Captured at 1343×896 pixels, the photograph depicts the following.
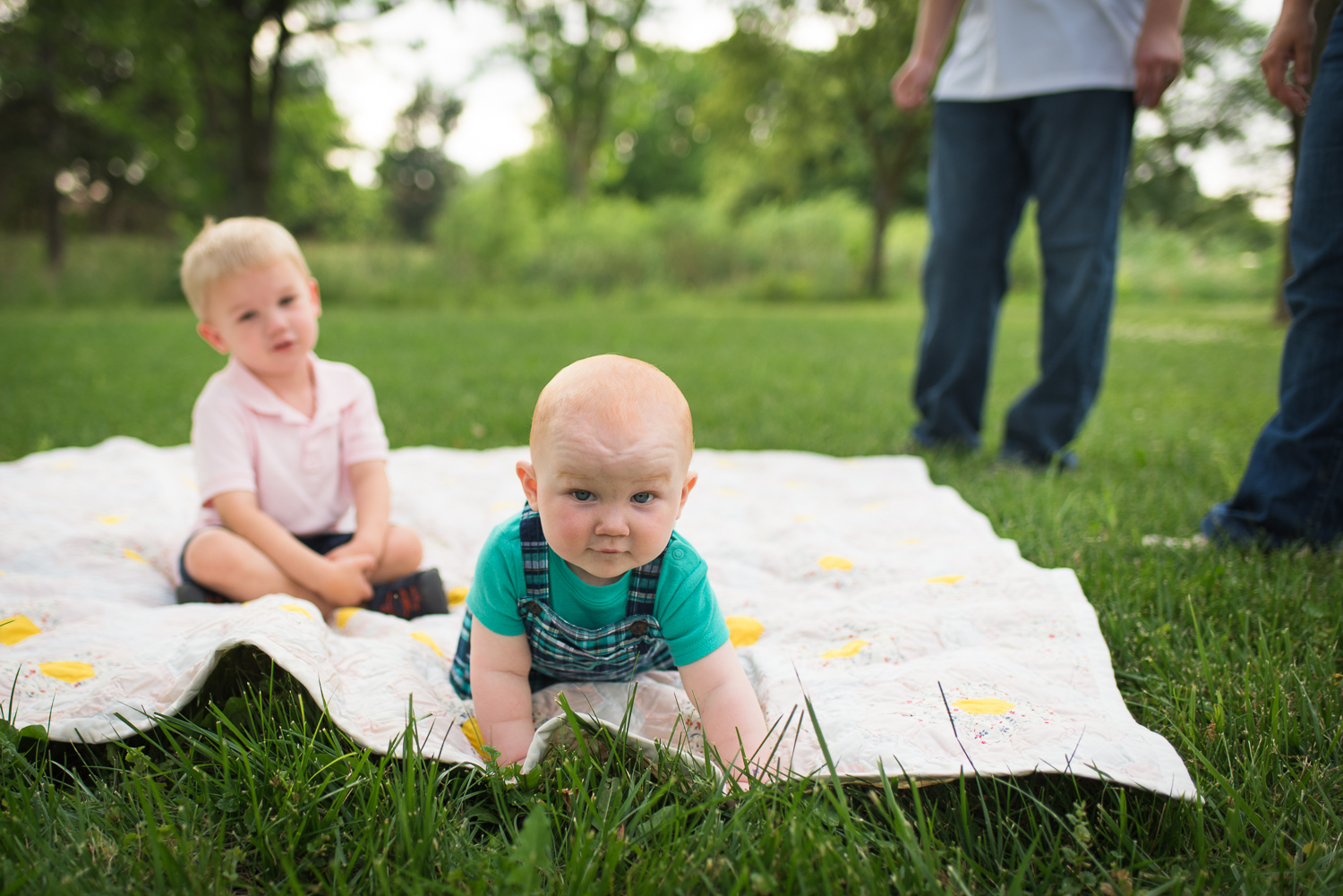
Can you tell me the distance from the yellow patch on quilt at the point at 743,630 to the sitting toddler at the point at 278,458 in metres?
0.65

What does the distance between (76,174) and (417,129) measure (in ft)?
58.7

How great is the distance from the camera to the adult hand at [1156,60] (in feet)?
8.15

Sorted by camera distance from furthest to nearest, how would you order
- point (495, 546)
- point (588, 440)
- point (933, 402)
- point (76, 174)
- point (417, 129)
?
point (417, 129) → point (76, 174) → point (933, 402) → point (495, 546) → point (588, 440)

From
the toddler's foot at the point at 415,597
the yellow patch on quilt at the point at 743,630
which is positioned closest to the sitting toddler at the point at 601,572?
the yellow patch on quilt at the point at 743,630

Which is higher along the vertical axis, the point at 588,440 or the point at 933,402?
the point at 588,440

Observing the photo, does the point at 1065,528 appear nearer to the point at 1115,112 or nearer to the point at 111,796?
the point at 1115,112

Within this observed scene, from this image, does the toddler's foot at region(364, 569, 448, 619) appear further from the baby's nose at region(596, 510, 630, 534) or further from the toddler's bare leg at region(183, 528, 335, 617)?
the baby's nose at region(596, 510, 630, 534)

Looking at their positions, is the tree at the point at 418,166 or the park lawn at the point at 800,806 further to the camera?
the tree at the point at 418,166

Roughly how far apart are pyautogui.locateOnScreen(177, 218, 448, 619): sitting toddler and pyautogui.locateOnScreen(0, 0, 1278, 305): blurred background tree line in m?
10.6

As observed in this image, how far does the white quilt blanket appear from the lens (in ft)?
3.98

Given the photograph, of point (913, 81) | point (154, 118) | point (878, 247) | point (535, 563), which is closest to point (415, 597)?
point (535, 563)

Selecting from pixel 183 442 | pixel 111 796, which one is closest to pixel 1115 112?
pixel 111 796

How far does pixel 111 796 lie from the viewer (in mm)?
1095

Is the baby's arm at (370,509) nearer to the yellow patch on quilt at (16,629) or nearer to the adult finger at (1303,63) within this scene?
the yellow patch on quilt at (16,629)
